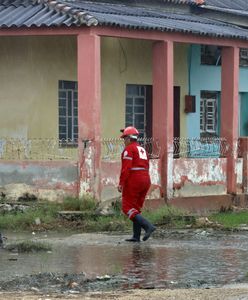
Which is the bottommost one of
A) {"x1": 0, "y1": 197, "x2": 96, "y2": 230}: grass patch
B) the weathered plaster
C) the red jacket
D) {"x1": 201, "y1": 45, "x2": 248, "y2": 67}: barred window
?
{"x1": 0, "y1": 197, "x2": 96, "y2": 230}: grass patch

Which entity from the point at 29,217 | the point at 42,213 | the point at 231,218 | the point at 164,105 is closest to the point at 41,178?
the point at 42,213

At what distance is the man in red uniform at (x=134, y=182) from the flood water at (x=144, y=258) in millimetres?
306

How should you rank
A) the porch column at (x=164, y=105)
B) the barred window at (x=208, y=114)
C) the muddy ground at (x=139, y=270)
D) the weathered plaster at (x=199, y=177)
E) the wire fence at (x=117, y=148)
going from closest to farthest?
1. the muddy ground at (x=139, y=270)
2. the wire fence at (x=117, y=148)
3. the porch column at (x=164, y=105)
4. the weathered plaster at (x=199, y=177)
5. the barred window at (x=208, y=114)

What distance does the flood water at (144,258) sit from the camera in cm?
1069

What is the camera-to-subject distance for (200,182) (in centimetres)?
2009

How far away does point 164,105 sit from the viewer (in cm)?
1895

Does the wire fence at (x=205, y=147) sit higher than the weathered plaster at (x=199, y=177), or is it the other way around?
the wire fence at (x=205, y=147)

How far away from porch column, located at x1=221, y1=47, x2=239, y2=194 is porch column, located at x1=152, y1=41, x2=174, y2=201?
2.29 metres

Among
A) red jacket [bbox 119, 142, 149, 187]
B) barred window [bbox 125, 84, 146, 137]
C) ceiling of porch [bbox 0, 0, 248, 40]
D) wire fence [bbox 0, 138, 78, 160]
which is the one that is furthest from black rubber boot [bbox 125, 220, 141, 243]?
barred window [bbox 125, 84, 146, 137]

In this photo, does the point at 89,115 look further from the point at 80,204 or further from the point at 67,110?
the point at 67,110

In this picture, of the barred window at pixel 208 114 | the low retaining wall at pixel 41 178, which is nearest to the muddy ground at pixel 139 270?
the low retaining wall at pixel 41 178

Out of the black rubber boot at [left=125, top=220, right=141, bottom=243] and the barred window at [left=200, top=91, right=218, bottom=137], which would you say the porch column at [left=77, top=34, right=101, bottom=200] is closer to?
the black rubber boot at [left=125, top=220, right=141, bottom=243]

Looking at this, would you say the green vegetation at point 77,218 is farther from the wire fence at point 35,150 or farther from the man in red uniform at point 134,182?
the man in red uniform at point 134,182

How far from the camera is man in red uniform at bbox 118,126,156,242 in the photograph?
1377cm
